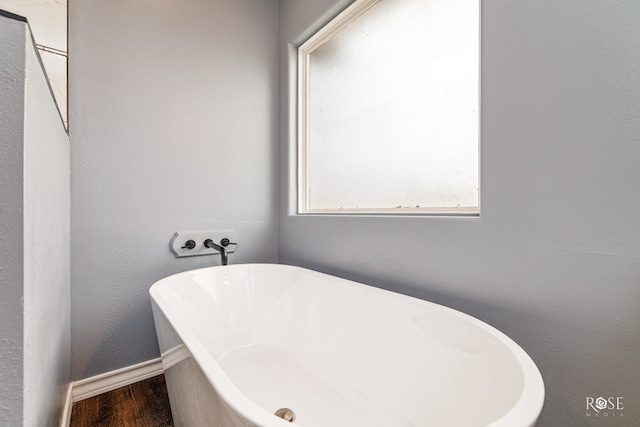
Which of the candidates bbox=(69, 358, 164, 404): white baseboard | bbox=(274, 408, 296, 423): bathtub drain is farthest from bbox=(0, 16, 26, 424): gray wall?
bbox=(69, 358, 164, 404): white baseboard

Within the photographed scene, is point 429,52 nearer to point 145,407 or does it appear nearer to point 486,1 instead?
point 486,1

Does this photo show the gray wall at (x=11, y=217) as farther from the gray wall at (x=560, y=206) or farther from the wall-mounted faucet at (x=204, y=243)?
the wall-mounted faucet at (x=204, y=243)

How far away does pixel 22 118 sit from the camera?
15.3 inches

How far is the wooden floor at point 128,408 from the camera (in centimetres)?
117

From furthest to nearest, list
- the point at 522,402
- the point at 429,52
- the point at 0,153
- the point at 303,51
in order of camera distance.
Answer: the point at 303,51 → the point at 429,52 → the point at 522,402 → the point at 0,153

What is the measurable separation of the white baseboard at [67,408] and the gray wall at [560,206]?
1.46 m

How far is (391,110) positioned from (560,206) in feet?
2.74

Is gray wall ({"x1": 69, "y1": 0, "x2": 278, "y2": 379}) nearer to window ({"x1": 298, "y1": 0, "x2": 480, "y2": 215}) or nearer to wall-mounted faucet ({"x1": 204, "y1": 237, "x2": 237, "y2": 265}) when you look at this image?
wall-mounted faucet ({"x1": 204, "y1": 237, "x2": 237, "y2": 265})

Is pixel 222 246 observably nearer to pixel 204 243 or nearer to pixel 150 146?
pixel 204 243

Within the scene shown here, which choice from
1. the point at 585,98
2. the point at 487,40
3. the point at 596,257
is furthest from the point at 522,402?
the point at 487,40

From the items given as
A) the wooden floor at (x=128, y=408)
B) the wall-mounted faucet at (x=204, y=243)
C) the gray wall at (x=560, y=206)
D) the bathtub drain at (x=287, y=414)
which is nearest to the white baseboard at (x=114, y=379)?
the wooden floor at (x=128, y=408)

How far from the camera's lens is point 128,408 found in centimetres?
126

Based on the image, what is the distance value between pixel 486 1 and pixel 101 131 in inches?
66.1

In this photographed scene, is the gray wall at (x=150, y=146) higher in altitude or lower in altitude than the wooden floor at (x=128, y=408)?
higher
